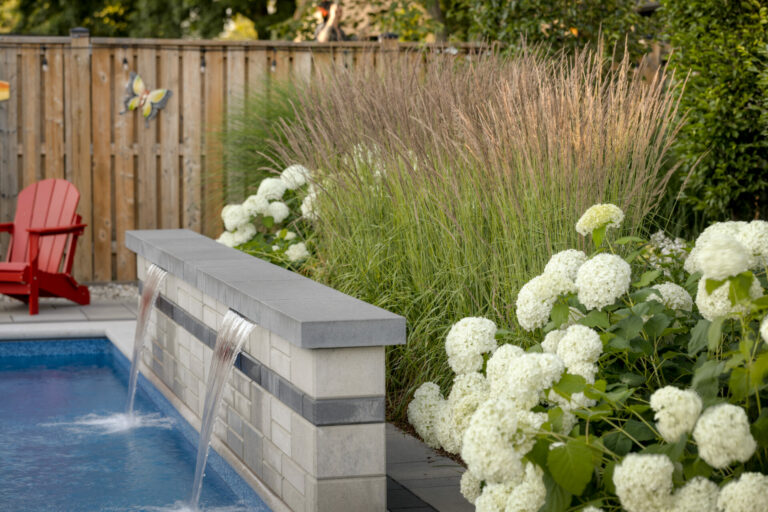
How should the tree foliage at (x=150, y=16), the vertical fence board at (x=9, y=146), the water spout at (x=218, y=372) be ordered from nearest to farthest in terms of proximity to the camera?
the water spout at (x=218, y=372) < the vertical fence board at (x=9, y=146) < the tree foliage at (x=150, y=16)

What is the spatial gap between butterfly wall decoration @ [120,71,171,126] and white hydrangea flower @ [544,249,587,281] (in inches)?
224

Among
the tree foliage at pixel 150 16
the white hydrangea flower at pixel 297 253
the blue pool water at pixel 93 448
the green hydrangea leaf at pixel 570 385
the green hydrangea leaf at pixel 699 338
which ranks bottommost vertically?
the blue pool water at pixel 93 448

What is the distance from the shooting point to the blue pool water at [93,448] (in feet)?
11.5

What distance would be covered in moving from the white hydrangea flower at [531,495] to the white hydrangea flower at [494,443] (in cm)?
11

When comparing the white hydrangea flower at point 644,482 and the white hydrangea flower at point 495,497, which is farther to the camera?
the white hydrangea flower at point 495,497

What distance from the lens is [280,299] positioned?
10.3ft

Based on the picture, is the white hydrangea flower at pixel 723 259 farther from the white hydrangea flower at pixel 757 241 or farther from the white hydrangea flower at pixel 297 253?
the white hydrangea flower at pixel 297 253

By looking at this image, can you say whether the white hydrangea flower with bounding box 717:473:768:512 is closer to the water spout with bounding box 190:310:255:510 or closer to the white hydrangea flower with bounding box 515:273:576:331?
the white hydrangea flower with bounding box 515:273:576:331

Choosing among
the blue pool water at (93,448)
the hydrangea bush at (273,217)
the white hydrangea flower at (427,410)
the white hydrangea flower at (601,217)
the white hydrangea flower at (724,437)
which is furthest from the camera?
the hydrangea bush at (273,217)

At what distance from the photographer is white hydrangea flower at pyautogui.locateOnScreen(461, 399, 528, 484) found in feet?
6.99

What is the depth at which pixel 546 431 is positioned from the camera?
226 centimetres

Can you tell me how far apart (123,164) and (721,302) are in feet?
21.0

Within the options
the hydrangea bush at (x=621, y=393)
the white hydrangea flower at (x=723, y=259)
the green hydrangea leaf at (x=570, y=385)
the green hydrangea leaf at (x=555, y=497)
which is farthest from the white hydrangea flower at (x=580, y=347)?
the white hydrangea flower at (x=723, y=259)

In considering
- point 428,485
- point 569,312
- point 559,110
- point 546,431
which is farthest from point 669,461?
point 559,110
